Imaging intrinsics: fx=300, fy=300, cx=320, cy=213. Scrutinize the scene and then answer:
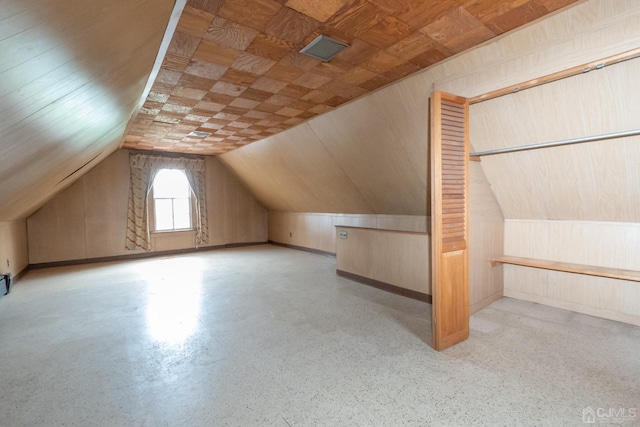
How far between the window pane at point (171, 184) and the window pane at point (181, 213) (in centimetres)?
17

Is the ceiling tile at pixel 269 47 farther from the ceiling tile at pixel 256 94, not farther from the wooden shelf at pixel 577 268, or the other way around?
the wooden shelf at pixel 577 268

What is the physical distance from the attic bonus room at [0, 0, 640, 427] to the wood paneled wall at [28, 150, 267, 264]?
4.13ft

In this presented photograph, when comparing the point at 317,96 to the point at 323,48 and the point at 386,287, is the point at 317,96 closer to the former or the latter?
the point at 323,48

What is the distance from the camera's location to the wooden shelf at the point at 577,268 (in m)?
2.60

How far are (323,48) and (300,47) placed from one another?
0.62 ft

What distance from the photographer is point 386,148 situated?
391cm

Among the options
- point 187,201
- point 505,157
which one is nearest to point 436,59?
point 505,157

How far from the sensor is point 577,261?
122 inches

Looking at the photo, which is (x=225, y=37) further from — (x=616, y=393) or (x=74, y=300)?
(x=74, y=300)

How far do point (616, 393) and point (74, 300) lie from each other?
17.7 ft

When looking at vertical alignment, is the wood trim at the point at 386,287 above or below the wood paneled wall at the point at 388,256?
below

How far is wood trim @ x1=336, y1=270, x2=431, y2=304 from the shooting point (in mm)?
3656

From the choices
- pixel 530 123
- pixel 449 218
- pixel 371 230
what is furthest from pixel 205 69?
pixel 530 123

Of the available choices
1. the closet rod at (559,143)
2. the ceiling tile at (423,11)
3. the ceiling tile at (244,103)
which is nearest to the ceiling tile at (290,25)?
the ceiling tile at (423,11)
